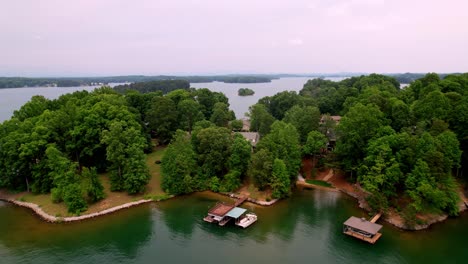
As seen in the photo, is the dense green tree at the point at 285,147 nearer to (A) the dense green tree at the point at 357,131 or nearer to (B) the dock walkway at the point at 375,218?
(A) the dense green tree at the point at 357,131

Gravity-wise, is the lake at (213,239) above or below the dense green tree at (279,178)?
below

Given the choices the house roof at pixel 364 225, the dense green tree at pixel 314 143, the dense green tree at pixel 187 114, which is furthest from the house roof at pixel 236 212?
the dense green tree at pixel 187 114

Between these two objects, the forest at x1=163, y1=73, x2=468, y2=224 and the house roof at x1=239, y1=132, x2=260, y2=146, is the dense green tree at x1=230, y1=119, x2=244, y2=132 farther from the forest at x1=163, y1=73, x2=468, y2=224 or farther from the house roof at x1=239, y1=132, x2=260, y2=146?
the forest at x1=163, y1=73, x2=468, y2=224

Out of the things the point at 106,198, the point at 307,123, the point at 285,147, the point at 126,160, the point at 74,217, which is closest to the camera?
the point at 74,217

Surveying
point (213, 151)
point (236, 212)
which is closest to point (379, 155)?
point (236, 212)

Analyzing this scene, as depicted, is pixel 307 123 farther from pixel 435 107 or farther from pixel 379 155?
pixel 435 107

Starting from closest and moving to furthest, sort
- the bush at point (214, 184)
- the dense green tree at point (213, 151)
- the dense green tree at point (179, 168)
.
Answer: the dense green tree at point (179, 168), the bush at point (214, 184), the dense green tree at point (213, 151)

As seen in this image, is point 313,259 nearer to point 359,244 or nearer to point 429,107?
point 359,244
